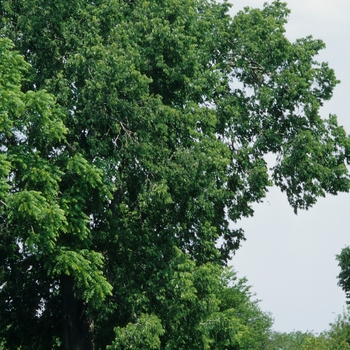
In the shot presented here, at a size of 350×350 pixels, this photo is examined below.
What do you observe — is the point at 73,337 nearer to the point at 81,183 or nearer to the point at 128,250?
the point at 128,250

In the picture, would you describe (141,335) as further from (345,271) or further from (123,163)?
(345,271)

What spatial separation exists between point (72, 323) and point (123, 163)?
574 cm

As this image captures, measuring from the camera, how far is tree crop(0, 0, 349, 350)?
2467 centimetres

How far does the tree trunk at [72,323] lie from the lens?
28.8 metres

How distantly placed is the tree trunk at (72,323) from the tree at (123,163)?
0.16 feet

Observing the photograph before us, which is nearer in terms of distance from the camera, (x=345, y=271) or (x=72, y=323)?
(x=72, y=323)

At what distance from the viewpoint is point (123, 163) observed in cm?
2769

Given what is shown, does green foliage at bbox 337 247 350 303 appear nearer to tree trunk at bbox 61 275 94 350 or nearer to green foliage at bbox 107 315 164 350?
tree trunk at bbox 61 275 94 350

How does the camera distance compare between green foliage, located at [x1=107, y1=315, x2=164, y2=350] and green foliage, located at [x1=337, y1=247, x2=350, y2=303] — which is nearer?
green foliage, located at [x1=107, y1=315, x2=164, y2=350]

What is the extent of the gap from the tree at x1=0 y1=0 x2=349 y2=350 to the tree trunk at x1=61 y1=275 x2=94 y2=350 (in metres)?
0.05

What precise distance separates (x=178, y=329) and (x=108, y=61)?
8511 millimetres

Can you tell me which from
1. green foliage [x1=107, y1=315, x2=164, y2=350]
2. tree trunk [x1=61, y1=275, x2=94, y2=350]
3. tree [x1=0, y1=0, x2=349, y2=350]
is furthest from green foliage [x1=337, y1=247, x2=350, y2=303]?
green foliage [x1=107, y1=315, x2=164, y2=350]

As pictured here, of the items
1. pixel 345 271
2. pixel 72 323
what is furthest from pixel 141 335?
pixel 345 271

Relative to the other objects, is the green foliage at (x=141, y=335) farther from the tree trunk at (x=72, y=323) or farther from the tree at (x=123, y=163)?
the tree trunk at (x=72, y=323)
